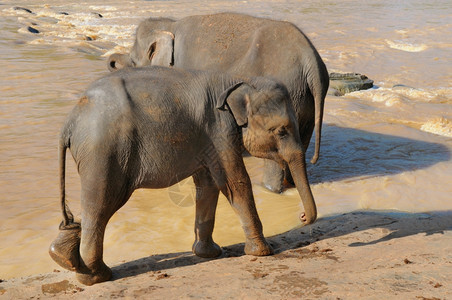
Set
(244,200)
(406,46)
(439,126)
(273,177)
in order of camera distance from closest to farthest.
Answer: (244,200), (273,177), (439,126), (406,46)

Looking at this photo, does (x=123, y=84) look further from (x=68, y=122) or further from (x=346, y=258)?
(x=346, y=258)

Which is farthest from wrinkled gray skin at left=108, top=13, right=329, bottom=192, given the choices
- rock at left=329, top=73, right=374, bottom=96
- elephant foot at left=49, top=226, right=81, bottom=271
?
rock at left=329, top=73, right=374, bottom=96

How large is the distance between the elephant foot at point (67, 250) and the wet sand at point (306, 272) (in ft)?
0.65

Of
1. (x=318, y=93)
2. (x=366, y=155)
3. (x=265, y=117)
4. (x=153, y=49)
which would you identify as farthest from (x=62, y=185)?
(x=366, y=155)

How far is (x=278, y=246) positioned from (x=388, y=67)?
36.1ft

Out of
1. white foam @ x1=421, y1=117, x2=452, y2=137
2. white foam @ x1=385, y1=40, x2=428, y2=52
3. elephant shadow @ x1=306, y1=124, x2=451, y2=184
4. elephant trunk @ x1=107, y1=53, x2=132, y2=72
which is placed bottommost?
white foam @ x1=385, y1=40, x2=428, y2=52

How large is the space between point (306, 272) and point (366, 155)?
4.36m

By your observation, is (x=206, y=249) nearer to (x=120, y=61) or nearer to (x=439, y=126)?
(x=120, y=61)

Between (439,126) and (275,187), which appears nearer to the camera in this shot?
(275,187)

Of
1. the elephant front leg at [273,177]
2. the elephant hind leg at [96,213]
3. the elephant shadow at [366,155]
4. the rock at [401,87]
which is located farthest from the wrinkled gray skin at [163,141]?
the rock at [401,87]

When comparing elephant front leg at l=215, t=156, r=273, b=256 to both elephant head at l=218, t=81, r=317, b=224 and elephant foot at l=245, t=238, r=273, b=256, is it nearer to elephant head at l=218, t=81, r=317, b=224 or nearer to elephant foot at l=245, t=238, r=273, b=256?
elephant foot at l=245, t=238, r=273, b=256

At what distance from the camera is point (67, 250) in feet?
13.9

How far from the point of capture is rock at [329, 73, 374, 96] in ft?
39.4

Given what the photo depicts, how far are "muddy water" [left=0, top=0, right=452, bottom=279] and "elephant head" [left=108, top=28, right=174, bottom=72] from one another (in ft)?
5.67
